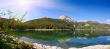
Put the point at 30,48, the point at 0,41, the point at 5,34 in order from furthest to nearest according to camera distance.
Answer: the point at 30,48 < the point at 5,34 < the point at 0,41

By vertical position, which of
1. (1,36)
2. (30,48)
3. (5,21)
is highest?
(5,21)

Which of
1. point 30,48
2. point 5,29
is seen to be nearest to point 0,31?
point 5,29

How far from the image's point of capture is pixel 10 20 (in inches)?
509

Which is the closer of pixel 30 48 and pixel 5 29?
pixel 5 29

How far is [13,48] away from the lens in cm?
1262

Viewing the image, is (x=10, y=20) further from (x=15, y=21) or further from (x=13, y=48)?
(x=13, y=48)

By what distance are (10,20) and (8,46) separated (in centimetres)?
142

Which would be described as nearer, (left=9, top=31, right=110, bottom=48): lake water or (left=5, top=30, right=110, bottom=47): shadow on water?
(left=9, top=31, right=110, bottom=48): lake water

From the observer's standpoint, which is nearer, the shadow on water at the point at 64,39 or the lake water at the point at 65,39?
the lake water at the point at 65,39

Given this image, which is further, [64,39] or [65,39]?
[65,39]

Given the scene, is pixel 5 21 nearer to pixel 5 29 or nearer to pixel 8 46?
pixel 5 29

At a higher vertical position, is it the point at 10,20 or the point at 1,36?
the point at 10,20

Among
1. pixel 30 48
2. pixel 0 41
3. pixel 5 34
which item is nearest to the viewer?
pixel 0 41

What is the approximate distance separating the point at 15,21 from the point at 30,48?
11.0 ft
